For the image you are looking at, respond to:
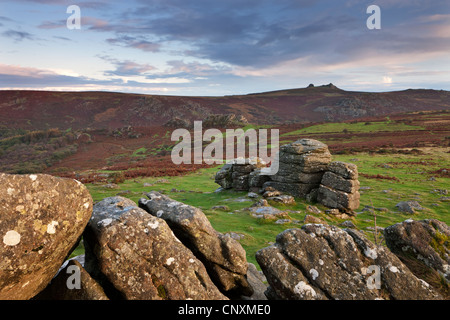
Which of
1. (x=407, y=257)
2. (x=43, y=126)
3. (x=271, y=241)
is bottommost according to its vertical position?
(x=271, y=241)

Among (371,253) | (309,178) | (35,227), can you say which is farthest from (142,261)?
(309,178)

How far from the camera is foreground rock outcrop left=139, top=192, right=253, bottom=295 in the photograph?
9367 millimetres

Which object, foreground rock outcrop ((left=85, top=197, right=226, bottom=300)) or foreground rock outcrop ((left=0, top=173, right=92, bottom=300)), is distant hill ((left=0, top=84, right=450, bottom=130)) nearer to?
foreground rock outcrop ((left=85, top=197, right=226, bottom=300))

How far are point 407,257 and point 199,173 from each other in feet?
129

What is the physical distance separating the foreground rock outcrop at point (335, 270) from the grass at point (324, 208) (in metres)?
5.86

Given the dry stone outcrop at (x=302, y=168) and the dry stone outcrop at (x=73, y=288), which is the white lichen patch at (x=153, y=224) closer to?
the dry stone outcrop at (x=73, y=288)

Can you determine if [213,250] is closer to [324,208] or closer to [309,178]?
[324,208]

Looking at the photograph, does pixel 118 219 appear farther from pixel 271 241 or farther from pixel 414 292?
pixel 271 241

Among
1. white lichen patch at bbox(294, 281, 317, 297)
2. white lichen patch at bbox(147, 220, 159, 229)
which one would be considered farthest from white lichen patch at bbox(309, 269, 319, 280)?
white lichen patch at bbox(147, 220, 159, 229)

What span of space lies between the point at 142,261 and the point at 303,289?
16.8 feet

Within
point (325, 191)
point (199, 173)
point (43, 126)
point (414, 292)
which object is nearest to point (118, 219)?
point (414, 292)

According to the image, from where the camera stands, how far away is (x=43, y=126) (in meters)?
131

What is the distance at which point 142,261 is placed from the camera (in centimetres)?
793
